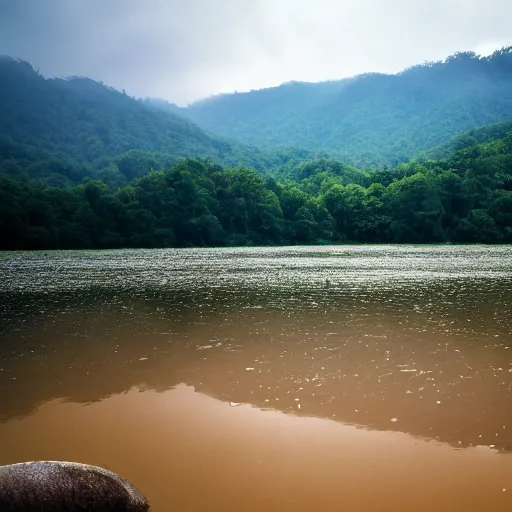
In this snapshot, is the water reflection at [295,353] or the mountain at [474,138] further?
the mountain at [474,138]

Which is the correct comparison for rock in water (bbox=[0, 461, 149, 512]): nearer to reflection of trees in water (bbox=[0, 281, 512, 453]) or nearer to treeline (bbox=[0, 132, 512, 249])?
reflection of trees in water (bbox=[0, 281, 512, 453])

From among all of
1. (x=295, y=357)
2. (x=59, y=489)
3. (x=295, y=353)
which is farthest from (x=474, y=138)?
(x=59, y=489)

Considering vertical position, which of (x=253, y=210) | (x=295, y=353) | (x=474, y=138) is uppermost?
(x=474, y=138)

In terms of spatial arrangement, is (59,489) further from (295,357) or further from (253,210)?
(253,210)

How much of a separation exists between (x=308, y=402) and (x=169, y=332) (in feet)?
21.6

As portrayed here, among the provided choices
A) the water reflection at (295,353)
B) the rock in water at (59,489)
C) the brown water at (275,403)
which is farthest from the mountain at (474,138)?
the rock in water at (59,489)

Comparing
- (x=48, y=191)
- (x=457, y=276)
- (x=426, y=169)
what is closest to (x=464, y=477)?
(x=457, y=276)

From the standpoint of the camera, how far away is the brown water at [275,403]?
5.44m

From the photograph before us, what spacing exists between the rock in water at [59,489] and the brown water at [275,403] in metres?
0.89

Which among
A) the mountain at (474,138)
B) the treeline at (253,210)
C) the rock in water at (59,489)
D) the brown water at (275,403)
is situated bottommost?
the brown water at (275,403)

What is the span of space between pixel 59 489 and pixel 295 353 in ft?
23.7

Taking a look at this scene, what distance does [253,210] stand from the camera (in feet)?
378

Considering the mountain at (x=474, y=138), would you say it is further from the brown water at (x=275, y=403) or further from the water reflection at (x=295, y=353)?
the brown water at (x=275, y=403)

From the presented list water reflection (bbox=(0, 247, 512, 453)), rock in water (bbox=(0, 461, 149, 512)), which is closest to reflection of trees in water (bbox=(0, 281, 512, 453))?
water reflection (bbox=(0, 247, 512, 453))
